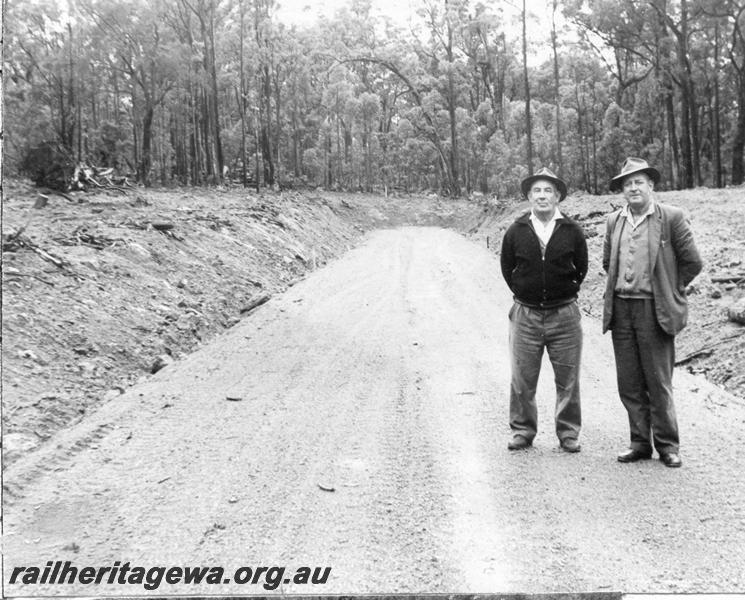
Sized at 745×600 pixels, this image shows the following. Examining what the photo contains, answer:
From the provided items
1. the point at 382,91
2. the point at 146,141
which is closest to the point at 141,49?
the point at 146,141

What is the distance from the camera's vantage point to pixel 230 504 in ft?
9.66

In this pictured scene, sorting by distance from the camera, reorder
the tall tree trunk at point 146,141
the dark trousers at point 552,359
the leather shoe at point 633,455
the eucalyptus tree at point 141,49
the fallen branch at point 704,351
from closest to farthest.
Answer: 1. the leather shoe at point 633,455
2. the dark trousers at point 552,359
3. the fallen branch at point 704,351
4. the eucalyptus tree at point 141,49
5. the tall tree trunk at point 146,141

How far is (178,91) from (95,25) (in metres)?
19.0

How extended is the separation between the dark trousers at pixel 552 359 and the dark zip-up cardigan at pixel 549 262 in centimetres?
9

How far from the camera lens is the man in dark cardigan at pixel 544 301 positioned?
3.56 metres

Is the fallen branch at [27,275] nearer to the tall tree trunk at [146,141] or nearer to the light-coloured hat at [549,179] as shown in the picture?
the light-coloured hat at [549,179]

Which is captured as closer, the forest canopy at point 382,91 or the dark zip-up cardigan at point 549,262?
the dark zip-up cardigan at point 549,262

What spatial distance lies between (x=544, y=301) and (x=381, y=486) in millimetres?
1458

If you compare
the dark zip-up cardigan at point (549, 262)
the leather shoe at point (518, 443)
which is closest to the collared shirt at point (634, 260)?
the dark zip-up cardigan at point (549, 262)

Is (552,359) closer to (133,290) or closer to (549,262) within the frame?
(549,262)

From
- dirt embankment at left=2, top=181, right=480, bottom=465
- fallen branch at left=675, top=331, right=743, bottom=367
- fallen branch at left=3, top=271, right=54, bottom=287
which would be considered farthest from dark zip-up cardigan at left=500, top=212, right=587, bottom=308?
fallen branch at left=3, top=271, right=54, bottom=287

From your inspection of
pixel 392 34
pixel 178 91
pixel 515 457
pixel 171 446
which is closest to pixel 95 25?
pixel 171 446

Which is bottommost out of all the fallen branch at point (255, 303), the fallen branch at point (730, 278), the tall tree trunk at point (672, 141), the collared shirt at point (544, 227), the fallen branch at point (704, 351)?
the fallen branch at point (704, 351)

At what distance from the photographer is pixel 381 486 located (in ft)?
10.4
